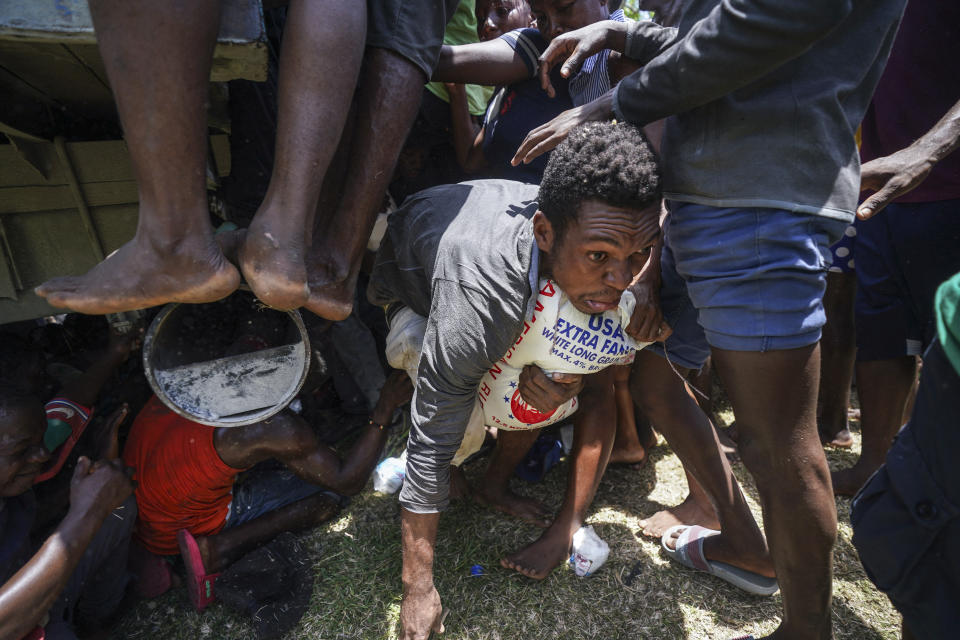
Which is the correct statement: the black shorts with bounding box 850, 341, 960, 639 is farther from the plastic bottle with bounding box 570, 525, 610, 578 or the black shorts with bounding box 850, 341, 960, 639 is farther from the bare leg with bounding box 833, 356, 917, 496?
the bare leg with bounding box 833, 356, 917, 496

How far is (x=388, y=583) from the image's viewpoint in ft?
7.52

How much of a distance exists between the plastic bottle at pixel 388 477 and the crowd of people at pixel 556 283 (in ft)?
0.41

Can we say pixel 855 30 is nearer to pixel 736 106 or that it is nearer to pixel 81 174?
pixel 736 106

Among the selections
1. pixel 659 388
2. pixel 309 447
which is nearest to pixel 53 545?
pixel 309 447

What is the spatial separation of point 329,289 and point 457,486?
1315mm

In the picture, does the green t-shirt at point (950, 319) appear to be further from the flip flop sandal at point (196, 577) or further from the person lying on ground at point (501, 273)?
the flip flop sandal at point (196, 577)

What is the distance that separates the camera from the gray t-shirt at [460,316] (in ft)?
6.00

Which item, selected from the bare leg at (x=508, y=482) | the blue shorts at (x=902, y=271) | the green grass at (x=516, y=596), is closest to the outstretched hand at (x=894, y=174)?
the blue shorts at (x=902, y=271)

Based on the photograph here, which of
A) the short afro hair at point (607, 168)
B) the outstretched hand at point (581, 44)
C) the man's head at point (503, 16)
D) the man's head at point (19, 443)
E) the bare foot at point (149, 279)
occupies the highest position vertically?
the outstretched hand at point (581, 44)

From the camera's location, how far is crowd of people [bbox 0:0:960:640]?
1.42 meters

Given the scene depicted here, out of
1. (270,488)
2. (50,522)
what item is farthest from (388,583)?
(50,522)

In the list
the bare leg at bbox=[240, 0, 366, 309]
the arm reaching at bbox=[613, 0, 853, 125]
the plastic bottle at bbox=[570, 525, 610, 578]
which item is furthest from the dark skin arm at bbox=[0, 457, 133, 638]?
the arm reaching at bbox=[613, 0, 853, 125]

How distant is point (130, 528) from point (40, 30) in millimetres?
1922

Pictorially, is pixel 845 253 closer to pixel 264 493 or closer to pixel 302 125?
pixel 302 125
